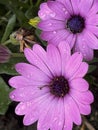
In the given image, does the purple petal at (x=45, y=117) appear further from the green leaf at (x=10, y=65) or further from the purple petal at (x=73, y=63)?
the green leaf at (x=10, y=65)

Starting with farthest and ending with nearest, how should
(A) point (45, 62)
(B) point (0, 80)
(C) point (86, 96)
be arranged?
(B) point (0, 80) < (A) point (45, 62) < (C) point (86, 96)

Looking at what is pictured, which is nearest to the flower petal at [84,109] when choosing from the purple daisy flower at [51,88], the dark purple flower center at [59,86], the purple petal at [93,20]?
the purple daisy flower at [51,88]

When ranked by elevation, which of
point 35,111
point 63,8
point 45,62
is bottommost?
point 35,111

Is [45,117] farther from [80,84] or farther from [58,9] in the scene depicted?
[58,9]

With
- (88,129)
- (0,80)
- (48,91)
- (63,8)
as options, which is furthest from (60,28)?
(88,129)

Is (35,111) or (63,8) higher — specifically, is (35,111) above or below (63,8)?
below

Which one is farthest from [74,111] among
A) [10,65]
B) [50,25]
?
[10,65]

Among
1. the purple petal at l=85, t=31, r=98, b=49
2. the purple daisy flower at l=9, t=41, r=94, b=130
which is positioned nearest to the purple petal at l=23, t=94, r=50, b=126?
the purple daisy flower at l=9, t=41, r=94, b=130

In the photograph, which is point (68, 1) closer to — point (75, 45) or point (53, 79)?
point (75, 45)
